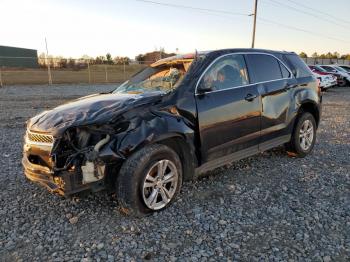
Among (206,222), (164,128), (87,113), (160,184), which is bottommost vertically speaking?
(206,222)

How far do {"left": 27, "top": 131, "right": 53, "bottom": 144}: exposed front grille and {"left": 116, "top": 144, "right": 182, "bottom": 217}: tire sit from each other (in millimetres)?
842

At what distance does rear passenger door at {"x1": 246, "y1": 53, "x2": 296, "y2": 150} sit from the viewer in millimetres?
4824

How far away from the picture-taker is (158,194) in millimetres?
3709

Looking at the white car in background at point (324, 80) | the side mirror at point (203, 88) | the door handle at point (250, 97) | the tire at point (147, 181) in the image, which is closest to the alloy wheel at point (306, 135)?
the door handle at point (250, 97)

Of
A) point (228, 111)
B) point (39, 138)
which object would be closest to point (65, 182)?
point (39, 138)

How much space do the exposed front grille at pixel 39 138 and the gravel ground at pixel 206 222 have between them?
85 centimetres

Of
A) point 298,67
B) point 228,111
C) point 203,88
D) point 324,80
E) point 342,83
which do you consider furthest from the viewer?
point 342,83

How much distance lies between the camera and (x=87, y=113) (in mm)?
3547

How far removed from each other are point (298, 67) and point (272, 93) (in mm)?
1165

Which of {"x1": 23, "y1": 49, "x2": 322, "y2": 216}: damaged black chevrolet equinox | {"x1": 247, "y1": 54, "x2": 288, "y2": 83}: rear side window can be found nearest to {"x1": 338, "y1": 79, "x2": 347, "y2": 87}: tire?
{"x1": 23, "y1": 49, "x2": 322, "y2": 216}: damaged black chevrolet equinox

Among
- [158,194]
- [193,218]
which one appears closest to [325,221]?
[193,218]

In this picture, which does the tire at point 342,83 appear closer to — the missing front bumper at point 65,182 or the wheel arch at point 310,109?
the wheel arch at point 310,109

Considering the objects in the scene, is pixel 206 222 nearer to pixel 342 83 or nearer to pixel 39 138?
pixel 39 138

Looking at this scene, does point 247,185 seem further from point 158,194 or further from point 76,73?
point 76,73
